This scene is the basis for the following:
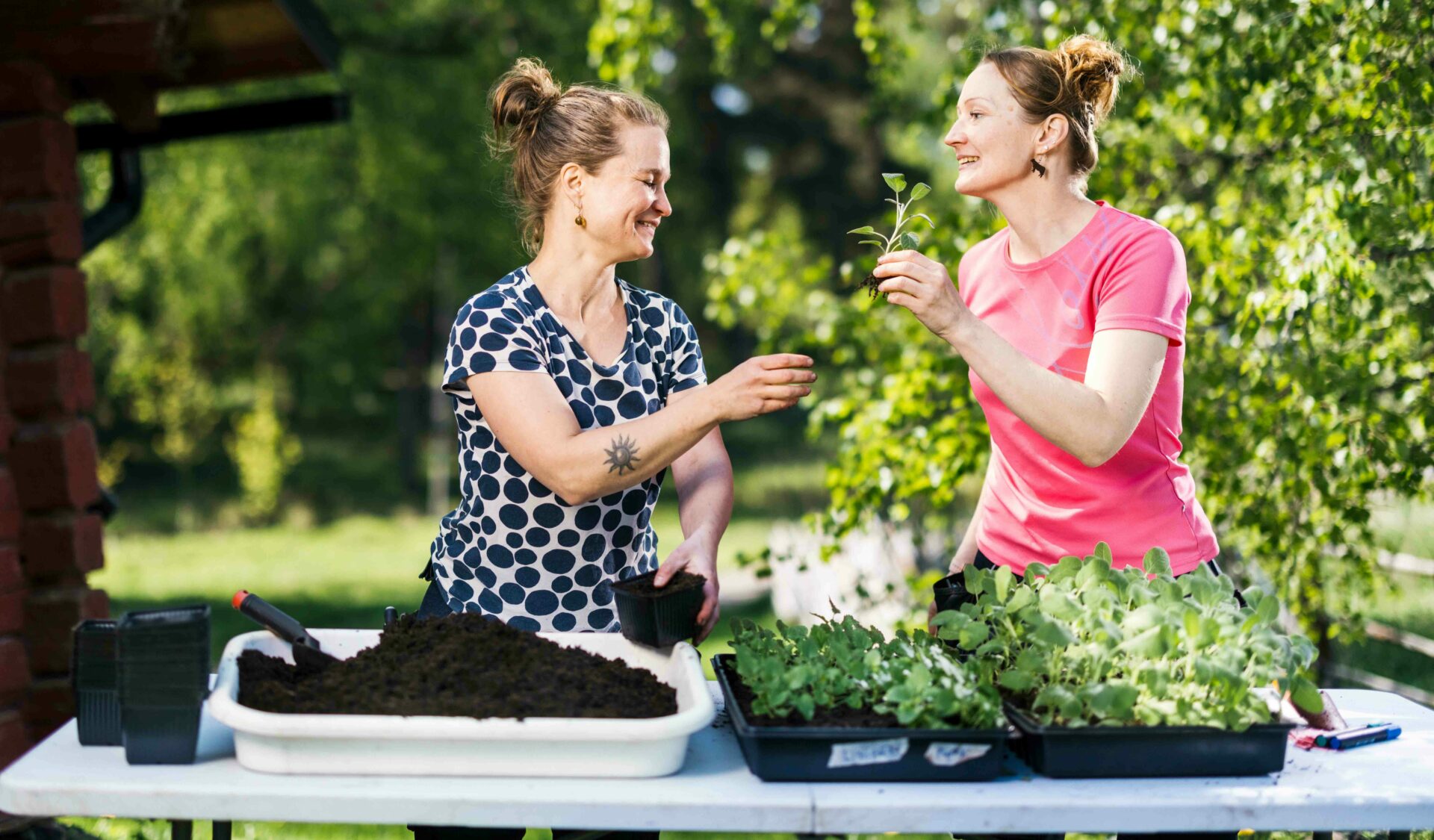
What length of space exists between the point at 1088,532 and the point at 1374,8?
5.98ft

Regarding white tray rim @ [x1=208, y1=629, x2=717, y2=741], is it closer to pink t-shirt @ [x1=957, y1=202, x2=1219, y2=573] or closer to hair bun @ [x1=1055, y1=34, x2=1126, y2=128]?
pink t-shirt @ [x1=957, y1=202, x2=1219, y2=573]

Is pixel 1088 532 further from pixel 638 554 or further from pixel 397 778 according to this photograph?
pixel 397 778

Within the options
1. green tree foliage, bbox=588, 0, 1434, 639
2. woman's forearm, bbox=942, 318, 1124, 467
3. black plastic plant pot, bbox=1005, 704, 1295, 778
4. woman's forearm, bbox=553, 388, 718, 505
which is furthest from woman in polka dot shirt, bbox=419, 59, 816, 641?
green tree foliage, bbox=588, 0, 1434, 639

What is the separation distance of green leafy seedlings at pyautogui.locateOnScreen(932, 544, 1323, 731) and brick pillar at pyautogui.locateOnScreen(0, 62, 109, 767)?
3.37m

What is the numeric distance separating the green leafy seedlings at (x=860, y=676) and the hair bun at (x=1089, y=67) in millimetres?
1035

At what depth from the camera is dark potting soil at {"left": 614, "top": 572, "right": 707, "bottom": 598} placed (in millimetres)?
1929

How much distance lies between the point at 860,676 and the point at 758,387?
478mm

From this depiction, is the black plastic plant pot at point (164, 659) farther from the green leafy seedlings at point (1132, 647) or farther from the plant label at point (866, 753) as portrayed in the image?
the green leafy seedlings at point (1132, 647)

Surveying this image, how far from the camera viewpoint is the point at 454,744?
5.28 ft

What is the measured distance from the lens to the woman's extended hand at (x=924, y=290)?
1.88 metres

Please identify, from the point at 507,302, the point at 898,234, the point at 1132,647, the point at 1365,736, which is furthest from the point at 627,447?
Answer: the point at 1365,736

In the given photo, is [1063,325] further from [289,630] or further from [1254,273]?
[1254,273]

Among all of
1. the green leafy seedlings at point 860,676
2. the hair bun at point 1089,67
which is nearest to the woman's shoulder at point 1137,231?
the hair bun at point 1089,67

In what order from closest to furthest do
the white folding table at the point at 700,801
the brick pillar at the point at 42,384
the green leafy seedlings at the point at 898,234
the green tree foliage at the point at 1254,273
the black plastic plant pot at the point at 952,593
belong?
the white folding table at the point at 700,801 < the green leafy seedlings at the point at 898,234 < the black plastic plant pot at the point at 952,593 < the green tree foliage at the point at 1254,273 < the brick pillar at the point at 42,384
